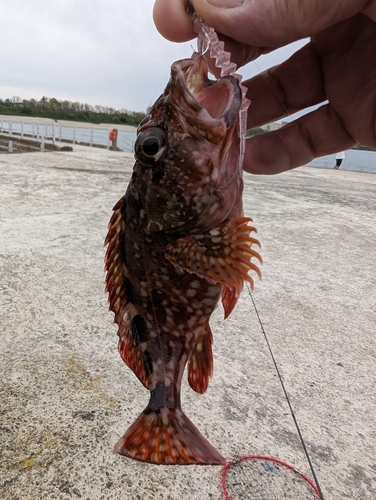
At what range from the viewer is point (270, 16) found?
1539 mm

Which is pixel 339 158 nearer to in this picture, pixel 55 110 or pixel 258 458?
pixel 258 458

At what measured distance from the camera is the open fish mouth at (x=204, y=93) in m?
1.36

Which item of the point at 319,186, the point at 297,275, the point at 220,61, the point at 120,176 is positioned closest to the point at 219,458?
the point at 220,61

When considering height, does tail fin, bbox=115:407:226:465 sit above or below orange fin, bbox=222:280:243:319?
below

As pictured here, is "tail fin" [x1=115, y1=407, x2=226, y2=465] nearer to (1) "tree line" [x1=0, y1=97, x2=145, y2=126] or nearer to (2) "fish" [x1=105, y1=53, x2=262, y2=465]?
(2) "fish" [x1=105, y1=53, x2=262, y2=465]

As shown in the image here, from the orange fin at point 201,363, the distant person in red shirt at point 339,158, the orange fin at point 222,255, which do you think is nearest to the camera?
the orange fin at point 222,255

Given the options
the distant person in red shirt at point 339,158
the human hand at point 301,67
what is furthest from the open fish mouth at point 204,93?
the distant person in red shirt at point 339,158

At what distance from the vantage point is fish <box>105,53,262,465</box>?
1.45 m

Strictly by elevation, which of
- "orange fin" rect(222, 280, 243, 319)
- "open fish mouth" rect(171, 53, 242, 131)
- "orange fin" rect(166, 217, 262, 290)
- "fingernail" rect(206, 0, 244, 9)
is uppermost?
"fingernail" rect(206, 0, 244, 9)

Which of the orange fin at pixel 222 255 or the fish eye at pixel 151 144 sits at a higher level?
the fish eye at pixel 151 144

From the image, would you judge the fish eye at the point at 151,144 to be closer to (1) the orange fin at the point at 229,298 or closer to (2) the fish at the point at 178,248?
(2) the fish at the point at 178,248

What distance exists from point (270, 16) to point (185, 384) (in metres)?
2.42

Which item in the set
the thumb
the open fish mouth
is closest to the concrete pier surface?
the open fish mouth

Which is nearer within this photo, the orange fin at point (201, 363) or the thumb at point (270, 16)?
the thumb at point (270, 16)
